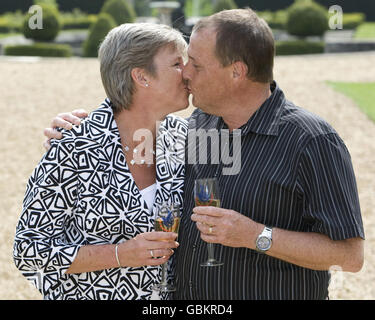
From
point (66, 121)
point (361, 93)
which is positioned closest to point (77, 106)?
point (361, 93)

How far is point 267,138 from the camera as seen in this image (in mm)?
2727

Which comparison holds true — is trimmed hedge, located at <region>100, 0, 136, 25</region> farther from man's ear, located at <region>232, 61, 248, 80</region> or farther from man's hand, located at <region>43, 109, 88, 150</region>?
man's ear, located at <region>232, 61, 248, 80</region>

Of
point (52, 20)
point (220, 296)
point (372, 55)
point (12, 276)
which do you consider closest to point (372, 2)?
point (372, 55)

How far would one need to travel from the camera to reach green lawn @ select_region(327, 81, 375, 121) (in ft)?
41.8

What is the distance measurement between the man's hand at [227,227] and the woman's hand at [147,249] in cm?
19

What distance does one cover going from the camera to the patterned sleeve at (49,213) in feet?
8.86

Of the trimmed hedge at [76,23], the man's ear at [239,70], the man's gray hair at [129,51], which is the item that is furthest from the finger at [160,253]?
the trimmed hedge at [76,23]

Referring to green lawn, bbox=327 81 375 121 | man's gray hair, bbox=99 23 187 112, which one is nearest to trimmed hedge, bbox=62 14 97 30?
green lawn, bbox=327 81 375 121

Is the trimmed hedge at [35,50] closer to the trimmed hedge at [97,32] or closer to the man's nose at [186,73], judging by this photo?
the trimmed hedge at [97,32]

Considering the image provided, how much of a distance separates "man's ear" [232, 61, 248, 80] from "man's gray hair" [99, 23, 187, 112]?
0.30 m

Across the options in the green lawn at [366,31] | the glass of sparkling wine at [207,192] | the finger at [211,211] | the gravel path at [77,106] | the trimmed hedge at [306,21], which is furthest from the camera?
the green lawn at [366,31]

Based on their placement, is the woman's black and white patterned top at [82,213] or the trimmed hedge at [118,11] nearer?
the woman's black and white patterned top at [82,213]

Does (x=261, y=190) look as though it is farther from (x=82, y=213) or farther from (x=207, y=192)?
(x=82, y=213)
